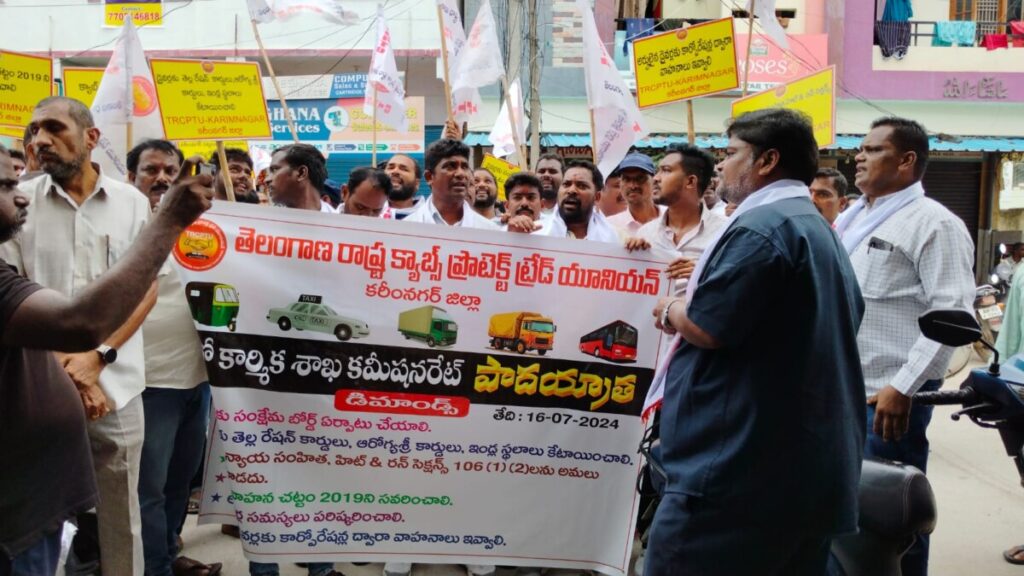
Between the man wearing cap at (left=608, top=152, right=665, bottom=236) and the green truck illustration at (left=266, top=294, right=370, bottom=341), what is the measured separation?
2372mm

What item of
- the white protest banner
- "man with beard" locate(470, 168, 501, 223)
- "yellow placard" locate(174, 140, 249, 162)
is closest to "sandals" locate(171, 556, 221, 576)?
the white protest banner

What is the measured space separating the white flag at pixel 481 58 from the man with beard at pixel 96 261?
442 centimetres

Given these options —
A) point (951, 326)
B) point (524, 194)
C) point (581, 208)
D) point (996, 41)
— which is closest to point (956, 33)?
point (996, 41)

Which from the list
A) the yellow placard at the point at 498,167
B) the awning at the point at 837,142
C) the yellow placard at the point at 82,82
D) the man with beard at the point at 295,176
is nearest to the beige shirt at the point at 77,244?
the man with beard at the point at 295,176

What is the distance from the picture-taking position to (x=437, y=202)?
502 cm

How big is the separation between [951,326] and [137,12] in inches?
672

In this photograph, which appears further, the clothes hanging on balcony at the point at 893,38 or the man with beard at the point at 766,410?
the clothes hanging on balcony at the point at 893,38

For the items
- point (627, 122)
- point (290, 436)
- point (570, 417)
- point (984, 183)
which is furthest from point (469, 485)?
point (984, 183)

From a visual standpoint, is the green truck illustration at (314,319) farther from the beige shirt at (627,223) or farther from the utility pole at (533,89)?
the utility pole at (533,89)

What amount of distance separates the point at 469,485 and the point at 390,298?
0.87 meters

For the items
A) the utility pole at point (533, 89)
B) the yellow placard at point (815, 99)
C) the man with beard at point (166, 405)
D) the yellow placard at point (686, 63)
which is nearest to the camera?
the man with beard at point (166, 405)

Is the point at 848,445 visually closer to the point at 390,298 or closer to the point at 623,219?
the point at 390,298

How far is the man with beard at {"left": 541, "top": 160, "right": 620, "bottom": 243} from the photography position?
16.9 feet

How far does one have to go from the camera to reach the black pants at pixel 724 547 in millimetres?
2426
